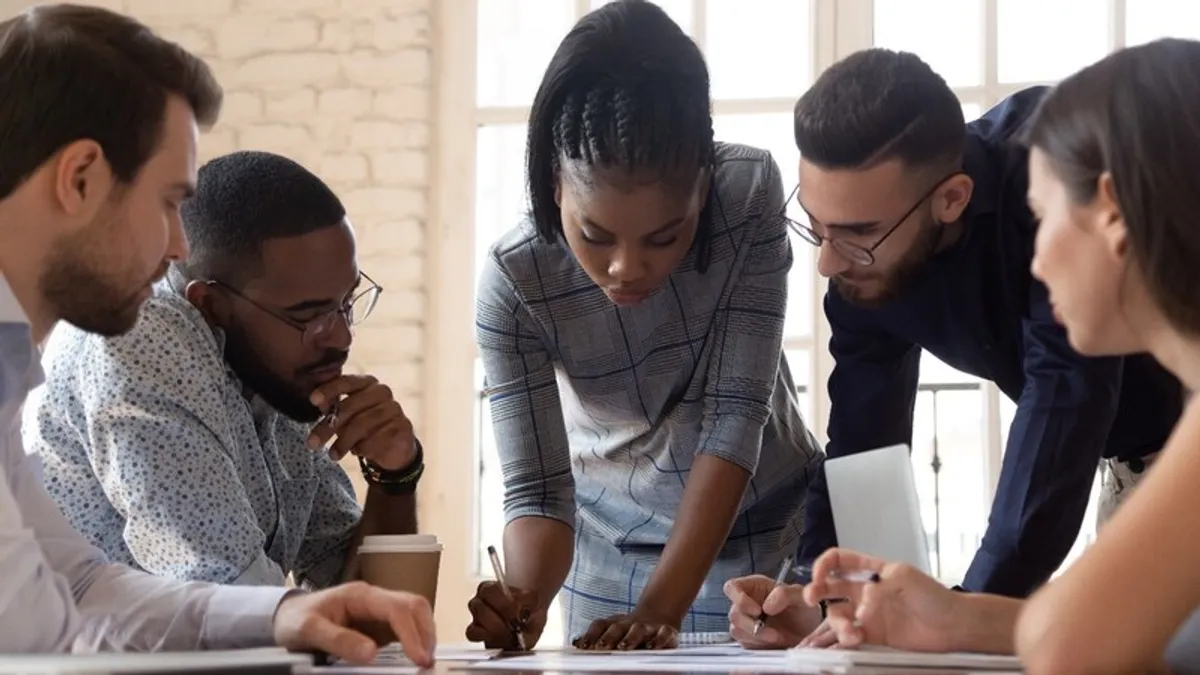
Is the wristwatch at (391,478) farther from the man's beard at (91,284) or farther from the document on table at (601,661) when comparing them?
the man's beard at (91,284)

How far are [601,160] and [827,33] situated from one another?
215cm

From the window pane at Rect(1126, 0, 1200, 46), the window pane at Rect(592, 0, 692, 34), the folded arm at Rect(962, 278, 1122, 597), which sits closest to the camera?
the folded arm at Rect(962, 278, 1122, 597)

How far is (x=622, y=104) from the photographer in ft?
5.39

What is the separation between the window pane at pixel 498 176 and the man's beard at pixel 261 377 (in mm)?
2039

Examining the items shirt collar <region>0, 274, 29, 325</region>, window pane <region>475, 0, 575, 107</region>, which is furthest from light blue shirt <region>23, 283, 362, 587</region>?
window pane <region>475, 0, 575, 107</region>

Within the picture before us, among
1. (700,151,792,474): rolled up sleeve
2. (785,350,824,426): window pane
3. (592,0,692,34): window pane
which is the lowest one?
(785,350,824,426): window pane

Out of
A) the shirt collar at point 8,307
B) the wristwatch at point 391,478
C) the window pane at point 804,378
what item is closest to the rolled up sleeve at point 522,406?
the wristwatch at point 391,478

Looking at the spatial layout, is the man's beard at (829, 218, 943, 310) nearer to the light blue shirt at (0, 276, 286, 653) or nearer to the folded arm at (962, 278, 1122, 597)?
the folded arm at (962, 278, 1122, 597)

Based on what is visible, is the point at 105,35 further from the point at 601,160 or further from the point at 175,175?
the point at 601,160

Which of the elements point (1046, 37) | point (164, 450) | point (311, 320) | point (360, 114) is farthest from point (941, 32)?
point (164, 450)

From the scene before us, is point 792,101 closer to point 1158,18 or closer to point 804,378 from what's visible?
point 804,378

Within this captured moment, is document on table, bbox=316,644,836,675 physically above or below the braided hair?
below

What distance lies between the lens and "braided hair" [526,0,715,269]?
5.38 feet

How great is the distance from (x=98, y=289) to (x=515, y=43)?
101 inches
